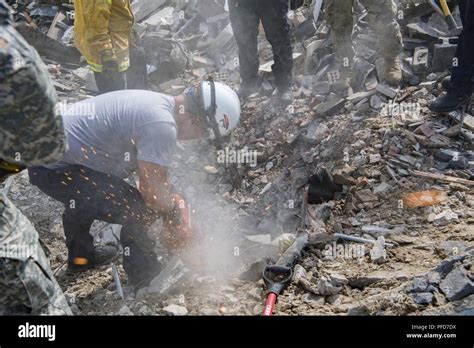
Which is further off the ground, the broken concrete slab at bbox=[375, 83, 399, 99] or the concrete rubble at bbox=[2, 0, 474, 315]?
the broken concrete slab at bbox=[375, 83, 399, 99]

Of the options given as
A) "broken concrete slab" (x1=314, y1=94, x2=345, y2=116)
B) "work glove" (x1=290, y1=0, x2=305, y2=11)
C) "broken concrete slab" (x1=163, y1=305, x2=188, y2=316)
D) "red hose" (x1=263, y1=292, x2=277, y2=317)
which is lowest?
"broken concrete slab" (x1=163, y1=305, x2=188, y2=316)

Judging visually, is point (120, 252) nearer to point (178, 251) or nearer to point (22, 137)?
point (178, 251)

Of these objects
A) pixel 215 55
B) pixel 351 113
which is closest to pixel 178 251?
pixel 351 113

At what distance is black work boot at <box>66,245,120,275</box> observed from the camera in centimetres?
A: 452

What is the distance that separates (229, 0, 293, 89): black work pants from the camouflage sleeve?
3883 mm

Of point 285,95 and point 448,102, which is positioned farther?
point 285,95

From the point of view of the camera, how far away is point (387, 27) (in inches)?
224

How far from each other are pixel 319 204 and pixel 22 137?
9.64 feet

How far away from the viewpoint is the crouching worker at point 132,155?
3707mm

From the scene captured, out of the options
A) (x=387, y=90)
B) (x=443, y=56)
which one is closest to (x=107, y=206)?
(x=387, y=90)

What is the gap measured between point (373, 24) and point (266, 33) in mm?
1387

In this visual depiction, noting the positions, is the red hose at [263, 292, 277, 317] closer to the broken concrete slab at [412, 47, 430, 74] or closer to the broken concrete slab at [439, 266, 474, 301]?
the broken concrete slab at [439, 266, 474, 301]

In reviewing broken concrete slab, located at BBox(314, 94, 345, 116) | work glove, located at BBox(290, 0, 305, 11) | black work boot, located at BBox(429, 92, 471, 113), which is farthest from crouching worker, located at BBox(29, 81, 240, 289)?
work glove, located at BBox(290, 0, 305, 11)

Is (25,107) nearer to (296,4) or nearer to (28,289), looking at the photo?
(28,289)
